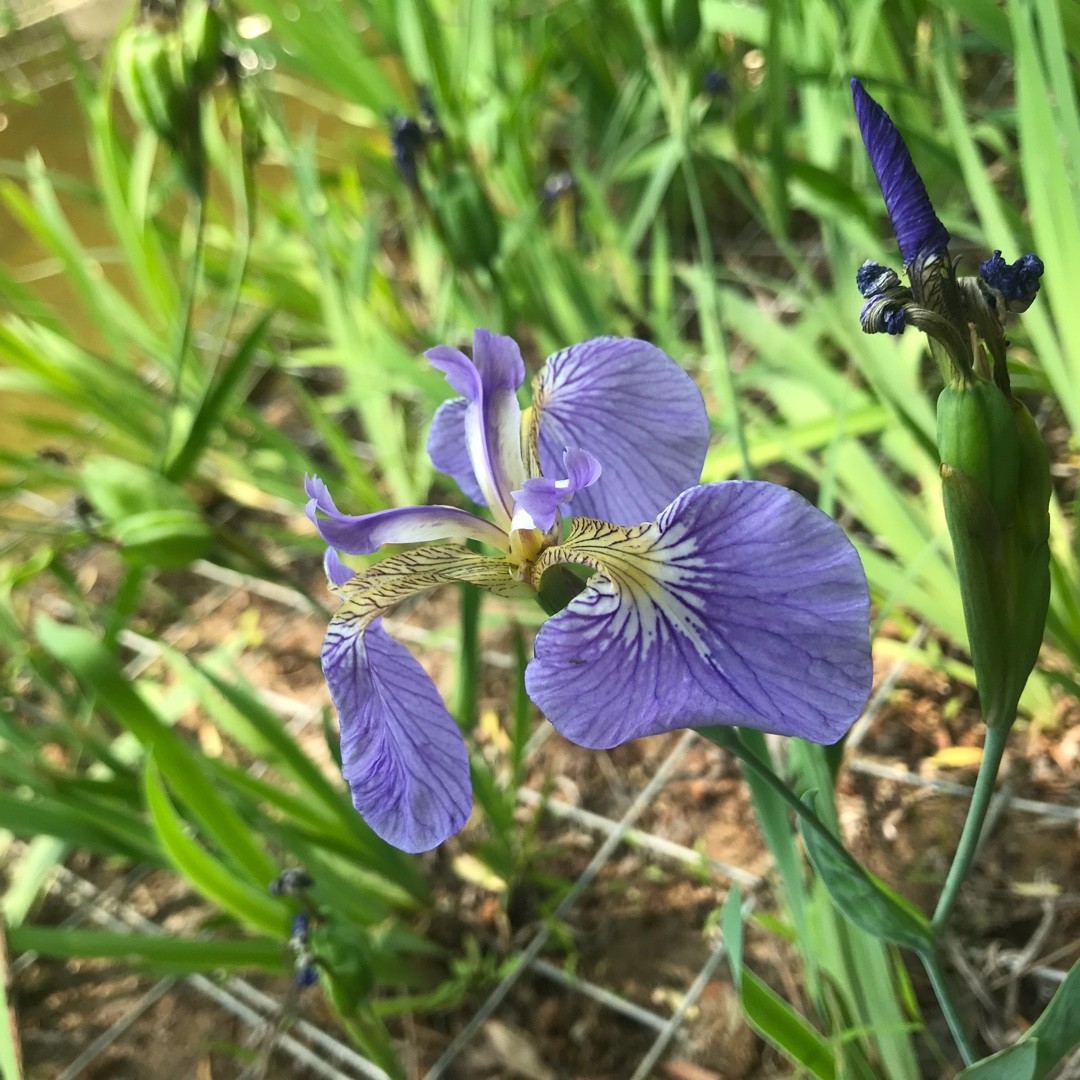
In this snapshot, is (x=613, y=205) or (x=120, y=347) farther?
(x=613, y=205)

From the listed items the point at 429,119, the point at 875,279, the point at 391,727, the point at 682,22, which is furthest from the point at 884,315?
the point at 429,119

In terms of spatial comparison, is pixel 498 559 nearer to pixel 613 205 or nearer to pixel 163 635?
pixel 163 635

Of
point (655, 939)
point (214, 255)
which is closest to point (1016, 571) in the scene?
point (655, 939)

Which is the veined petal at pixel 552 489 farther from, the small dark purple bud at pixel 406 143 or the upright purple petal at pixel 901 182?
the small dark purple bud at pixel 406 143

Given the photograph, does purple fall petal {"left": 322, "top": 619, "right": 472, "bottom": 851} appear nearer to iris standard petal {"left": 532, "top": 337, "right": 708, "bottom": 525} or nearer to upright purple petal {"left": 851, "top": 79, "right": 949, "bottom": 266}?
iris standard petal {"left": 532, "top": 337, "right": 708, "bottom": 525}

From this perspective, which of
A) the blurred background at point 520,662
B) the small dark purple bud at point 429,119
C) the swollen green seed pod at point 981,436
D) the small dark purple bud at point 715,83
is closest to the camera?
the swollen green seed pod at point 981,436

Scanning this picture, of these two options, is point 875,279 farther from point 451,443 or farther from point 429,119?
point 429,119

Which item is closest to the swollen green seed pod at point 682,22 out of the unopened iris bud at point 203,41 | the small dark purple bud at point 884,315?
the unopened iris bud at point 203,41
